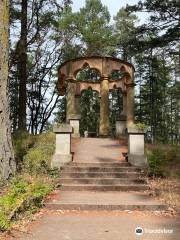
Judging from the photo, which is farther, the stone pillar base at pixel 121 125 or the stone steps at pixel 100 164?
the stone pillar base at pixel 121 125

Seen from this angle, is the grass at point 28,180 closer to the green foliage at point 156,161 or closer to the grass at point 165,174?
the grass at point 165,174

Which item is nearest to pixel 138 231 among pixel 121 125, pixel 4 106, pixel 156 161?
pixel 4 106

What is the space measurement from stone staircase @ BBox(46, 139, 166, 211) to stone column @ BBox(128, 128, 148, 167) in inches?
11.0

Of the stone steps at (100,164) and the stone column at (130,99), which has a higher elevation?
the stone column at (130,99)

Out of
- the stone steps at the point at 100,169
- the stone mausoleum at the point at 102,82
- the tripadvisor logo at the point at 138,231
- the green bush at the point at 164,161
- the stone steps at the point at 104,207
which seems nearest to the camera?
the tripadvisor logo at the point at 138,231

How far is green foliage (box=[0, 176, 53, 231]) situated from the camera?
7.41 metres

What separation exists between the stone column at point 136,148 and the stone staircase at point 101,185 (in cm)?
28

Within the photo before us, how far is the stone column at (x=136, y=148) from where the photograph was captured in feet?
46.2

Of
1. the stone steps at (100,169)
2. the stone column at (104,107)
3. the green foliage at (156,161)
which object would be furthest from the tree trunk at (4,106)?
the stone column at (104,107)

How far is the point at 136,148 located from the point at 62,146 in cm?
251

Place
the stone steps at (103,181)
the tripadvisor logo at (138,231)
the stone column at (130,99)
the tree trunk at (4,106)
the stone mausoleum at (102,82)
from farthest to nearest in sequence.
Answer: the stone column at (130,99) < the stone mausoleum at (102,82) < the stone steps at (103,181) < the tree trunk at (4,106) < the tripadvisor logo at (138,231)

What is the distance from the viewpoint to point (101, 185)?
11984 mm

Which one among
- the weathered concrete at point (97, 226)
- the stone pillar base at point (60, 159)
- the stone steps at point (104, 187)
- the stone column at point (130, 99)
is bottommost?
the weathered concrete at point (97, 226)

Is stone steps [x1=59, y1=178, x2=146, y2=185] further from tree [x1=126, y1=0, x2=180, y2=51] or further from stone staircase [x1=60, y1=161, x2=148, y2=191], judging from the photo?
tree [x1=126, y1=0, x2=180, y2=51]
